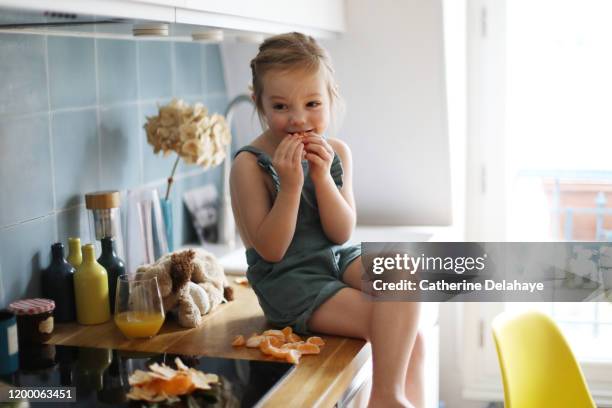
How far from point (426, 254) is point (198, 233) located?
759mm

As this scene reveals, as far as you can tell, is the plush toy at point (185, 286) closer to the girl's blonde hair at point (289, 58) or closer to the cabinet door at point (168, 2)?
the girl's blonde hair at point (289, 58)

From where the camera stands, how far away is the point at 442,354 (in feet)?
9.16

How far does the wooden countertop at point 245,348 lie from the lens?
1.38 metres

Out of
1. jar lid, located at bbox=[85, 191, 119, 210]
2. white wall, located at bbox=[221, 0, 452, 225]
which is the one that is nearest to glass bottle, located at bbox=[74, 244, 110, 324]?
jar lid, located at bbox=[85, 191, 119, 210]

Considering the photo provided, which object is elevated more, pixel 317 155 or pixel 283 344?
pixel 317 155

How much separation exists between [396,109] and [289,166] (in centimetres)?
99

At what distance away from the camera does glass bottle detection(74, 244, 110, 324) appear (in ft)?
5.63

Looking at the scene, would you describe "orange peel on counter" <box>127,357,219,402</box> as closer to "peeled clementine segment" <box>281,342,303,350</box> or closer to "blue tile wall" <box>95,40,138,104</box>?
"peeled clementine segment" <box>281,342,303,350</box>

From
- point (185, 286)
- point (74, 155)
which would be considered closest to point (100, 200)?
point (74, 155)

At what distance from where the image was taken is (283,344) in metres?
1.59

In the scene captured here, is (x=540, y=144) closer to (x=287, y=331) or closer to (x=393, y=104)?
(x=393, y=104)

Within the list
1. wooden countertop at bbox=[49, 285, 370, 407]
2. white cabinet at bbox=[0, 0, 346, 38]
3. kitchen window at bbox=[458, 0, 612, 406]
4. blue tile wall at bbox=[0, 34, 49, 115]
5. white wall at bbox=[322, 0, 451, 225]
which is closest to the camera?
white cabinet at bbox=[0, 0, 346, 38]

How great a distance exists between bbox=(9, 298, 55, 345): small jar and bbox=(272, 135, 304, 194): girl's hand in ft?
1.77

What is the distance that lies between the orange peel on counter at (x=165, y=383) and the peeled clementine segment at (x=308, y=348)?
22 centimetres
